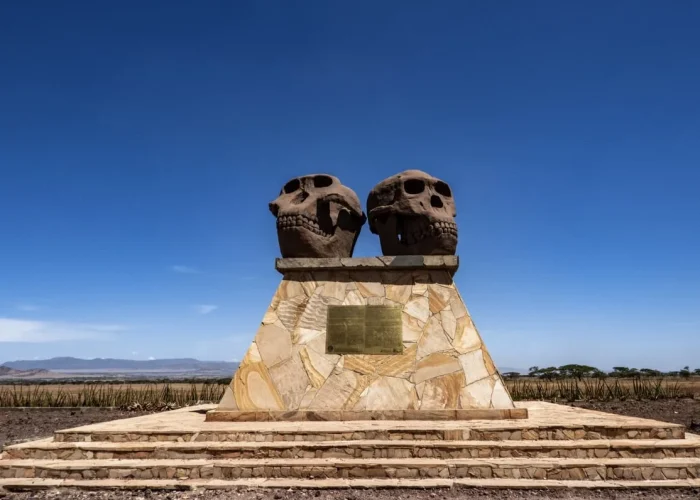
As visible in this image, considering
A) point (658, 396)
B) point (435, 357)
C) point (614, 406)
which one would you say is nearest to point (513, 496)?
point (435, 357)

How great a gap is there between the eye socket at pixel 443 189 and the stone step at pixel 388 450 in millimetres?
4540

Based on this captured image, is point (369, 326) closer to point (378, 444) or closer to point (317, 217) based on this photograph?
point (317, 217)

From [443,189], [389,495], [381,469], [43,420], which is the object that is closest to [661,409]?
[443,189]

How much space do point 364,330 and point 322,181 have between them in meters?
2.88

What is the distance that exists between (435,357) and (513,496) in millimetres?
2651

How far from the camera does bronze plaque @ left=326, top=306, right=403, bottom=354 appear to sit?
7766mm

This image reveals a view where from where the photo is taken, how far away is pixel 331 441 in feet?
19.7

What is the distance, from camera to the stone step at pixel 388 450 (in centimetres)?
582

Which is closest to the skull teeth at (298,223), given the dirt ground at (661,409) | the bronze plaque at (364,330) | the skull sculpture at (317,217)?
the skull sculpture at (317,217)

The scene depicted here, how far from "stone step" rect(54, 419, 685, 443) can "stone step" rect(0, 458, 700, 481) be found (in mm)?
384

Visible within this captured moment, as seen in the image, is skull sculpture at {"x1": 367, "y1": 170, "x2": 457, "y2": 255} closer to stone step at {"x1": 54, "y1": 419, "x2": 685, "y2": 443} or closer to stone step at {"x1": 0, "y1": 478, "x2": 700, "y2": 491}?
stone step at {"x1": 54, "y1": 419, "x2": 685, "y2": 443}

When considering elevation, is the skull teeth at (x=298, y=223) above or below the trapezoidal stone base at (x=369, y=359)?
above

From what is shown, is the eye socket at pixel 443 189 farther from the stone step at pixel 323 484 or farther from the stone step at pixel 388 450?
the stone step at pixel 323 484

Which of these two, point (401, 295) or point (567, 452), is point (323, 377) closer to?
point (401, 295)
